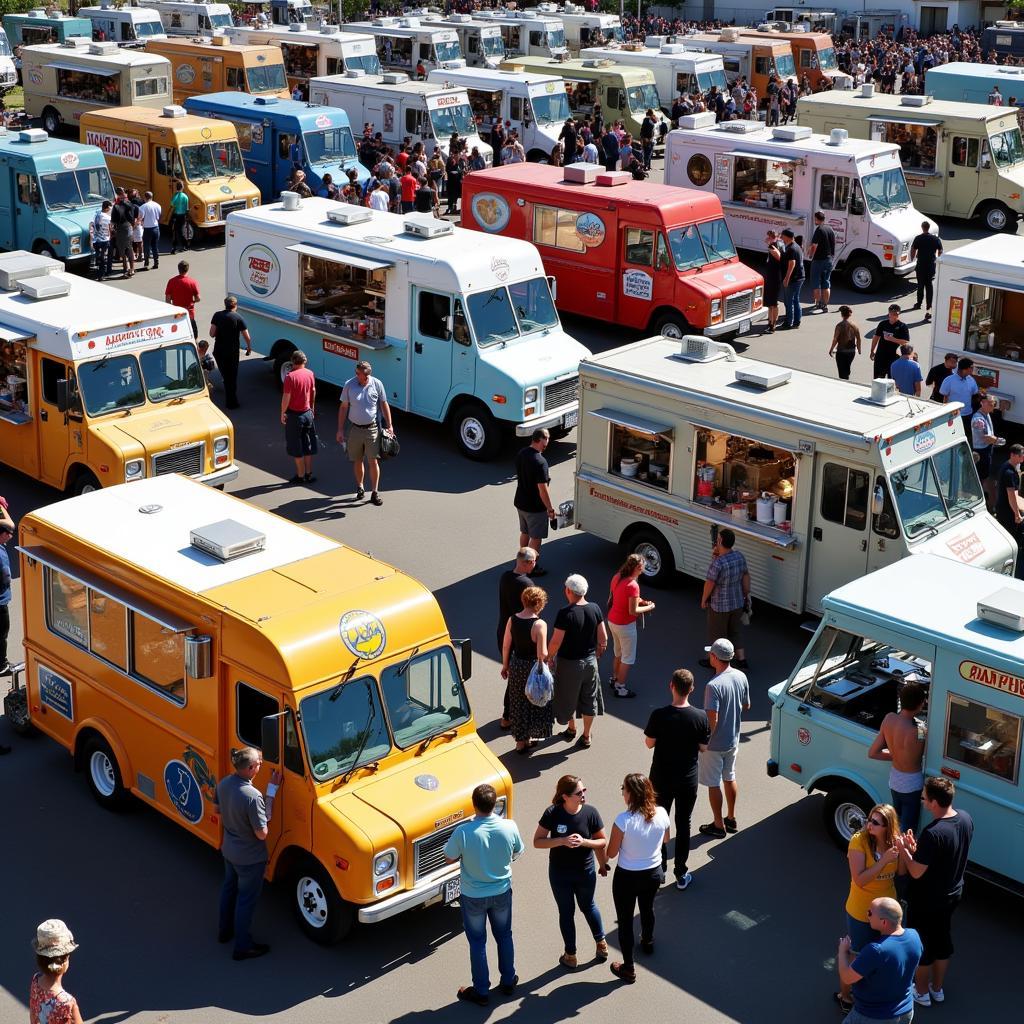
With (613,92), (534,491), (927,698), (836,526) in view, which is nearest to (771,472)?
(836,526)

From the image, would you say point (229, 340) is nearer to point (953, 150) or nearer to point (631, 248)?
point (631, 248)

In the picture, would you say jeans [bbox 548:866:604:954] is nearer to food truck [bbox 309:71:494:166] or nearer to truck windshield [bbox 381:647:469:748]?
truck windshield [bbox 381:647:469:748]

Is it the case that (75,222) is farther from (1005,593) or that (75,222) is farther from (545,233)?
(1005,593)

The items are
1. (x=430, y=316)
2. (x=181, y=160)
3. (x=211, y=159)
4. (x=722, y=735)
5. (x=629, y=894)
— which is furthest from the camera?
(x=211, y=159)

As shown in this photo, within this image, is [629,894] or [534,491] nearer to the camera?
[629,894]

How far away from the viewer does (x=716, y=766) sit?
1052 centimetres

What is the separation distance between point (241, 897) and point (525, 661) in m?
3.17

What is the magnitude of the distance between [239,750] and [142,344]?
7936mm

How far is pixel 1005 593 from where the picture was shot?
32.7ft

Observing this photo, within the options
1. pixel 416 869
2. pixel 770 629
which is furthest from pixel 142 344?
pixel 416 869

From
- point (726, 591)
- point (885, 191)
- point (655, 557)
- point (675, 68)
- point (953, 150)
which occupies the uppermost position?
point (675, 68)

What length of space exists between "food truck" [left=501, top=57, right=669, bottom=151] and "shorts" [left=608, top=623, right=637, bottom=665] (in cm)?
2645

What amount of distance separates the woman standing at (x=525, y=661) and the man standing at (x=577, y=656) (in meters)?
0.12

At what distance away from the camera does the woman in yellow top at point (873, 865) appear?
27.7 ft
